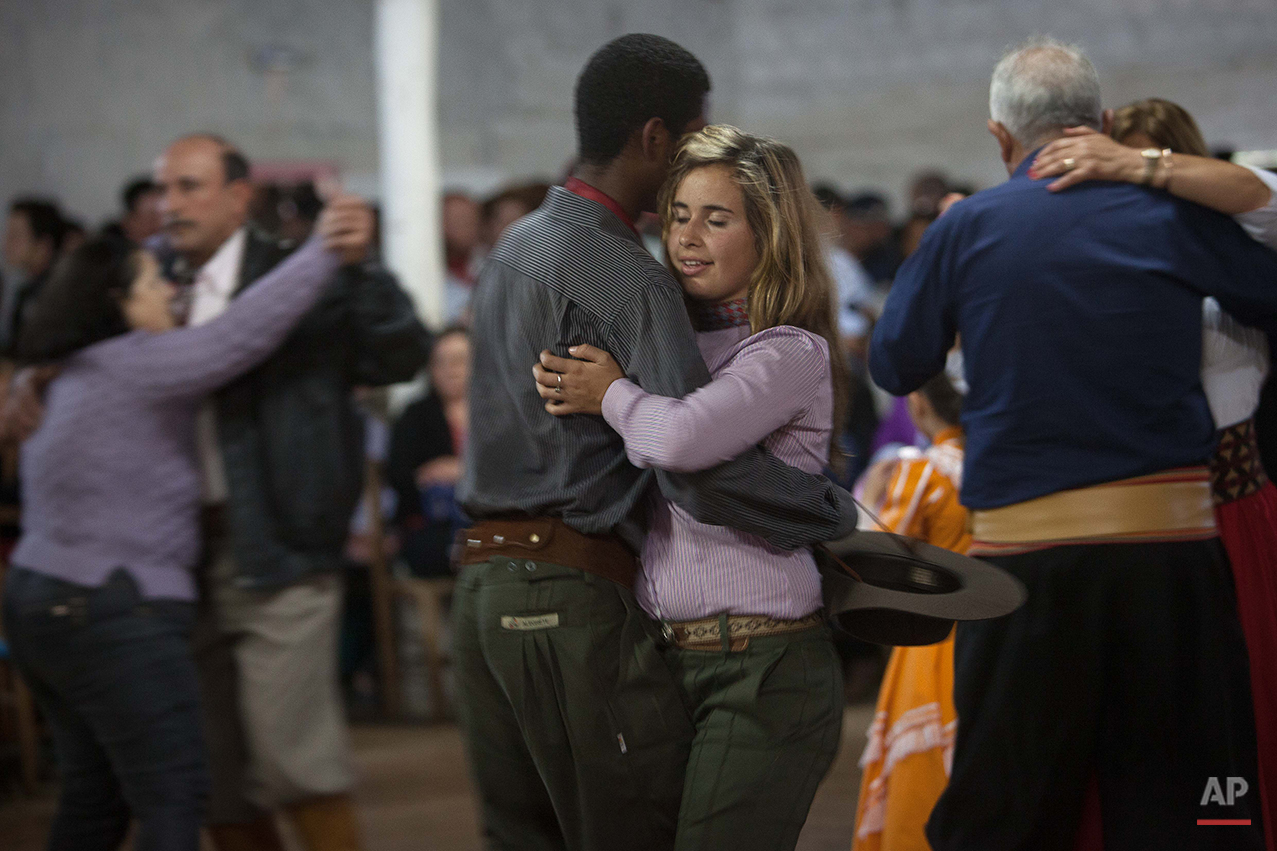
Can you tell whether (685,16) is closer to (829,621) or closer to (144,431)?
(144,431)

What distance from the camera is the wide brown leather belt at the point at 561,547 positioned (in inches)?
66.8

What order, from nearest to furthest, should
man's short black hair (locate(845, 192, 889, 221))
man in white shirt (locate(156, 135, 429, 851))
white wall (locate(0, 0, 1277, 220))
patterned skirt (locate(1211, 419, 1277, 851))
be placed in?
patterned skirt (locate(1211, 419, 1277, 851)) < man in white shirt (locate(156, 135, 429, 851)) < man's short black hair (locate(845, 192, 889, 221)) < white wall (locate(0, 0, 1277, 220))

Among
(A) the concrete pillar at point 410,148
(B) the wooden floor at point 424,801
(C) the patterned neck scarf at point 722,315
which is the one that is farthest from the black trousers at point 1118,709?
(A) the concrete pillar at point 410,148

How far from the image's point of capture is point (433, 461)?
4.88 metres

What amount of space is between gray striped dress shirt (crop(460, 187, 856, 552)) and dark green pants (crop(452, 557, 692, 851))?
0.33 ft

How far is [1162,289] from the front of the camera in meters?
1.97

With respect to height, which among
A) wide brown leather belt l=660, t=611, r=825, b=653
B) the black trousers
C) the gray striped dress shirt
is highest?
the gray striped dress shirt

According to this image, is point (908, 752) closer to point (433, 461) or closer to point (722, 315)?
point (722, 315)

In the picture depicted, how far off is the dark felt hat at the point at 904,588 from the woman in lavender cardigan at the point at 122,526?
4.31 feet

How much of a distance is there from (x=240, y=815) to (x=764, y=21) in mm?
7061

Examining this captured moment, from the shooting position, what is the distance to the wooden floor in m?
3.46

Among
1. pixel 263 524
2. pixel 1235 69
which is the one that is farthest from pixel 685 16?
pixel 263 524

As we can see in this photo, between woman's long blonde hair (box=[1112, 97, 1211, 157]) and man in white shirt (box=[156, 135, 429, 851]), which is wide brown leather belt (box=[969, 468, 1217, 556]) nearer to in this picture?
woman's long blonde hair (box=[1112, 97, 1211, 157])

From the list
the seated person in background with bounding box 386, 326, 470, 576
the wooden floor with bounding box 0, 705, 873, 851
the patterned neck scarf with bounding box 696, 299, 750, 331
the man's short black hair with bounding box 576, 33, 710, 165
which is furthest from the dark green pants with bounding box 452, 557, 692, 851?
the seated person in background with bounding box 386, 326, 470, 576
